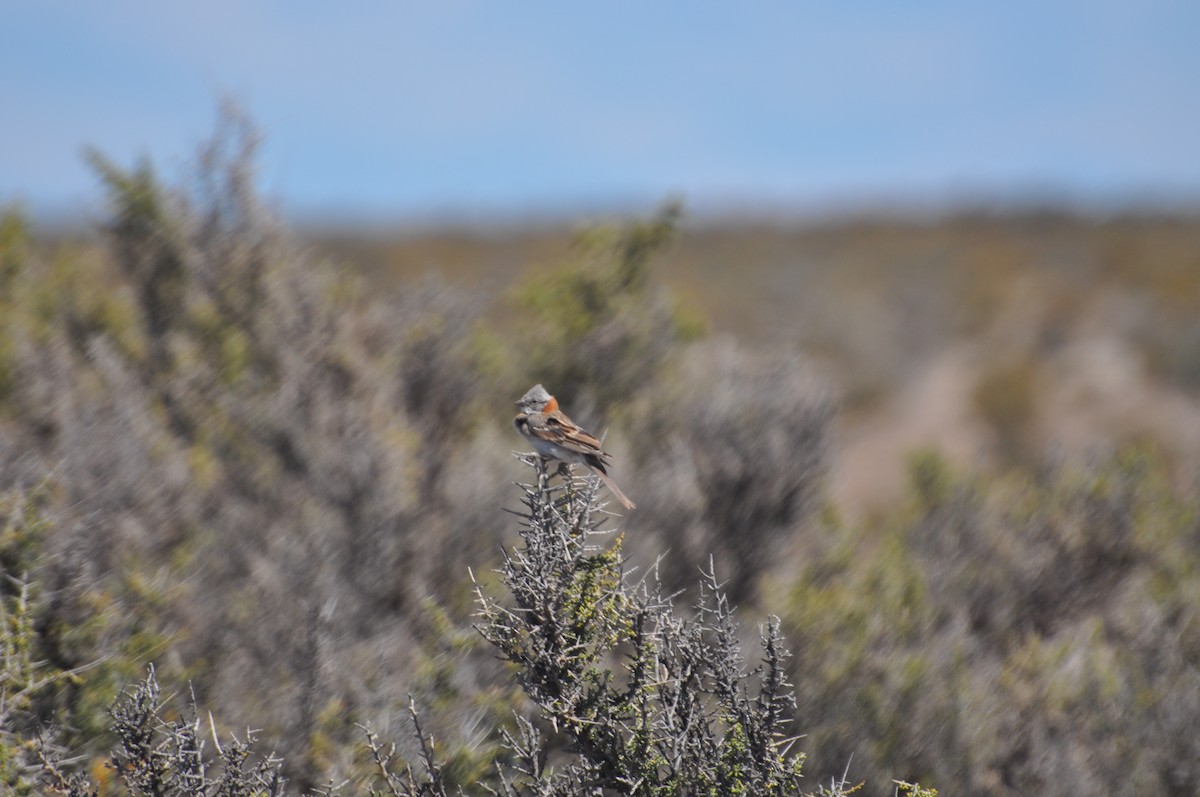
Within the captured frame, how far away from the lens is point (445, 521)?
752cm

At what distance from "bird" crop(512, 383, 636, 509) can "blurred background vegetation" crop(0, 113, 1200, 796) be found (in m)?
1.64

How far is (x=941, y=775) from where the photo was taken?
6.34 metres

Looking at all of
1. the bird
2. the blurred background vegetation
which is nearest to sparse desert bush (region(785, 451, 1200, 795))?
the blurred background vegetation

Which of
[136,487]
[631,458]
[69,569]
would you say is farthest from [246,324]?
[69,569]

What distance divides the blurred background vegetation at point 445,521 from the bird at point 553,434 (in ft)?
5.40

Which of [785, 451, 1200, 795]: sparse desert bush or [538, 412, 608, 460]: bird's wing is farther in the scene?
[785, 451, 1200, 795]: sparse desert bush

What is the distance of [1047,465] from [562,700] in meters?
9.12

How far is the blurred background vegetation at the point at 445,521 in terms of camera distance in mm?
5207

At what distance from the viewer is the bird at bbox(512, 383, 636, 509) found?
160 inches

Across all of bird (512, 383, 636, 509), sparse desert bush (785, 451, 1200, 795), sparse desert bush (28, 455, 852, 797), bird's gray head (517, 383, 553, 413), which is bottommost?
sparse desert bush (785, 451, 1200, 795)

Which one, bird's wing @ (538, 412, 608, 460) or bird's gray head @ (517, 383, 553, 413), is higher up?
bird's gray head @ (517, 383, 553, 413)

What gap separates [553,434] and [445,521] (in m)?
3.70

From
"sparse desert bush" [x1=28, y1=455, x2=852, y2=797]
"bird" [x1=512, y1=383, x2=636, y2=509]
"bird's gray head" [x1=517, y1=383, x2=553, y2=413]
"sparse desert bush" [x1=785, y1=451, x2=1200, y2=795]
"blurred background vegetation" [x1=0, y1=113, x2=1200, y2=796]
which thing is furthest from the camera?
"sparse desert bush" [x1=785, y1=451, x2=1200, y2=795]

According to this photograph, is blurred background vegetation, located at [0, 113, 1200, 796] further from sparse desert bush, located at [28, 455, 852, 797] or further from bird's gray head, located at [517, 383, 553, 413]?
bird's gray head, located at [517, 383, 553, 413]
